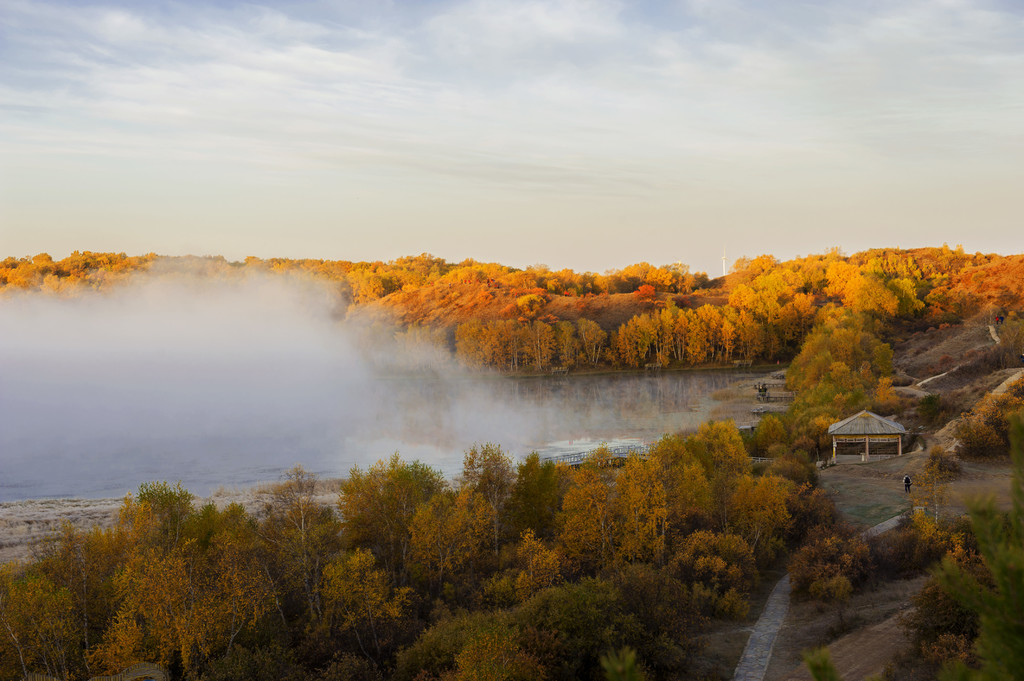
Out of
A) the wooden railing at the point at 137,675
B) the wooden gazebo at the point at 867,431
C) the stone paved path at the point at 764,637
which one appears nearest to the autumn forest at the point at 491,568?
the wooden railing at the point at 137,675

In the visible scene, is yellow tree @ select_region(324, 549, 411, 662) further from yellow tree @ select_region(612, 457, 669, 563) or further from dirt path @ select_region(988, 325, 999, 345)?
dirt path @ select_region(988, 325, 999, 345)

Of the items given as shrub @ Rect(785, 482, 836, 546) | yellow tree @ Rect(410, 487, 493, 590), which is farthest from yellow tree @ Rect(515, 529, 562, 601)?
shrub @ Rect(785, 482, 836, 546)

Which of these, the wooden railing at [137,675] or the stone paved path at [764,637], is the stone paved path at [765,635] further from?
the wooden railing at [137,675]

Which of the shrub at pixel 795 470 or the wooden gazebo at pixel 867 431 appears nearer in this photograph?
the shrub at pixel 795 470

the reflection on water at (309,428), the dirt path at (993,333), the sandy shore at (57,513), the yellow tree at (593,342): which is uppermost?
the dirt path at (993,333)

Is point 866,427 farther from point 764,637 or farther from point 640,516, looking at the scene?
point 764,637

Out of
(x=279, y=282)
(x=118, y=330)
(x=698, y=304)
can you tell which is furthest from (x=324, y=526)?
(x=279, y=282)
